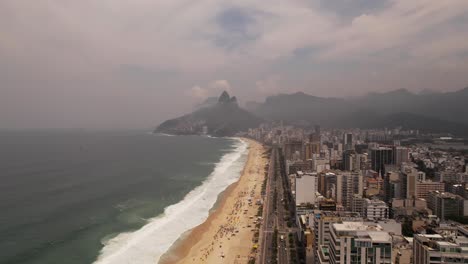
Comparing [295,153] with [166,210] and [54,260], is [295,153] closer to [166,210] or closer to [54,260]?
[166,210]

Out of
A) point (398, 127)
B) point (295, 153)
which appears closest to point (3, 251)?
point (295, 153)

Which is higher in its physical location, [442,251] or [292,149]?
[292,149]

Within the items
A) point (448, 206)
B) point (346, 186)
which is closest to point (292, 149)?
point (346, 186)

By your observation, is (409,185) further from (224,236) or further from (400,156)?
(224,236)

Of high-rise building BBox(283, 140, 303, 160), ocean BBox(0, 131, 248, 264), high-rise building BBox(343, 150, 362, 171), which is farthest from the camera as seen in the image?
high-rise building BBox(283, 140, 303, 160)

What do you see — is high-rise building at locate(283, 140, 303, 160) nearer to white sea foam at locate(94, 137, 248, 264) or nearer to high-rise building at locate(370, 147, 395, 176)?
high-rise building at locate(370, 147, 395, 176)

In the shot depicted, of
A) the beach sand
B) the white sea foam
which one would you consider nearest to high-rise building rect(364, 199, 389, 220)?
the beach sand

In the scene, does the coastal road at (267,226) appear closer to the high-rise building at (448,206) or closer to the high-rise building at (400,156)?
the high-rise building at (448,206)
